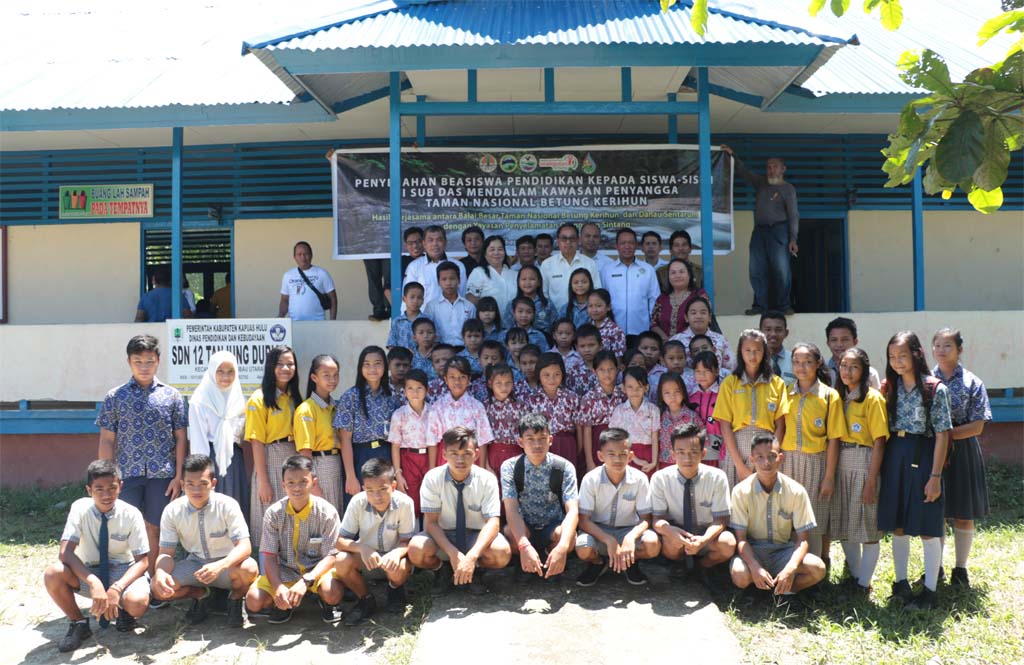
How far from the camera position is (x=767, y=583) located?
4223 millimetres

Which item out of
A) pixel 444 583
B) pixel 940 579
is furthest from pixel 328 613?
pixel 940 579

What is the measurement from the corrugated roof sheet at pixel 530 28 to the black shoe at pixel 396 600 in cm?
354

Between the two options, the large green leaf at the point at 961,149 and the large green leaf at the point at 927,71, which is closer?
the large green leaf at the point at 961,149

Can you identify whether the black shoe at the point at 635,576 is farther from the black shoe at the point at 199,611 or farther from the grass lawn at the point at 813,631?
the black shoe at the point at 199,611

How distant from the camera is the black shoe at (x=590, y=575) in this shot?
462 cm

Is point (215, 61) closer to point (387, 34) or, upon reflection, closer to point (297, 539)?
point (387, 34)

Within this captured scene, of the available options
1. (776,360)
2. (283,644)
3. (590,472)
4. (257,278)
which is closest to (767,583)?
(590,472)

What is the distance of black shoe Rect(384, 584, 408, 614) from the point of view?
4.46 metres

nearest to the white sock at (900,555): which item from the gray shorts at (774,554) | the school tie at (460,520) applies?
the gray shorts at (774,554)

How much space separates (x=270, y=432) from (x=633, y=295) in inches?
111

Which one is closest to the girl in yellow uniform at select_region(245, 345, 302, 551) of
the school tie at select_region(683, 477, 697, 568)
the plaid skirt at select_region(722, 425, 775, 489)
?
the school tie at select_region(683, 477, 697, 568)

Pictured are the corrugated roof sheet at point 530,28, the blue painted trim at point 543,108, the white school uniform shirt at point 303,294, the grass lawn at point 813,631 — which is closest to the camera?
the grass lawn at point 813,631

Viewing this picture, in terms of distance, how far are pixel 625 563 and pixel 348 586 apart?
1482mm

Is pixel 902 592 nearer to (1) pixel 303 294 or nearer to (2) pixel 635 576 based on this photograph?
(2) pixel 635 576
